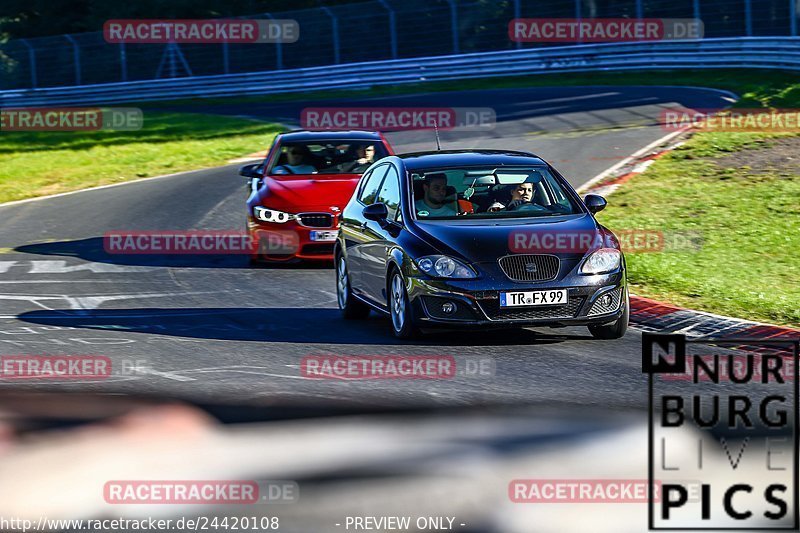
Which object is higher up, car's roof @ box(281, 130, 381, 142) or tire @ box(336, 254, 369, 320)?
car's roof @ box(281, 130, 381, 142)

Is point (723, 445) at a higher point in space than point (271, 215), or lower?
higher

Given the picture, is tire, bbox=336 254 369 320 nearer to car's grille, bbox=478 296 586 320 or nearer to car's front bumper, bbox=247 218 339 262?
car's grille, bbox=478 296 586 320

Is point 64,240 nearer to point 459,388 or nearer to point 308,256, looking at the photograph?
point 308,256

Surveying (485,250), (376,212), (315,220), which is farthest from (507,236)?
(315,220)

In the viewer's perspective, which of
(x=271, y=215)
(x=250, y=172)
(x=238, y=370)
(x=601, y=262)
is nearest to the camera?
(x=238, y=370)

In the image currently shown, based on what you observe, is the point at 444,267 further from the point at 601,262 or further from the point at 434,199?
the point at 601,262

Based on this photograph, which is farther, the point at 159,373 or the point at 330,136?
the point at 330,136

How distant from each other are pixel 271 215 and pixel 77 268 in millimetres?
2571

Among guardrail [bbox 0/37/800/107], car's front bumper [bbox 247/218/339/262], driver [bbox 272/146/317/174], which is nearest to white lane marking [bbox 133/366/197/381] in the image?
car's front bumper [bbox 247/218/339/262]

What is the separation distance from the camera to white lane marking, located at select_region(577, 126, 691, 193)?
20.7m

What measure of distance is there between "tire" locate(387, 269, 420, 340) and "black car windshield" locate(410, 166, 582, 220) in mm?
619

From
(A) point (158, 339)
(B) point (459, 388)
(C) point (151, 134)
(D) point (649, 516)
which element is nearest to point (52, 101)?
(C) point (151, 134)

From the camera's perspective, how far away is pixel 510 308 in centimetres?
1040

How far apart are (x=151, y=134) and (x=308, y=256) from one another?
20.0 meters
